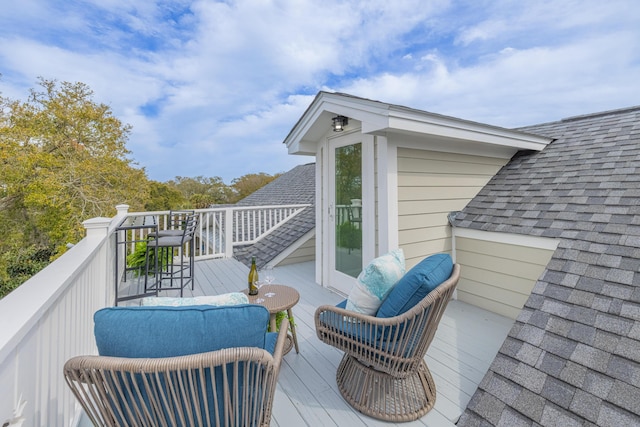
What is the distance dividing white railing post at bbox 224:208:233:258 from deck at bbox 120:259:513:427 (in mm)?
2099

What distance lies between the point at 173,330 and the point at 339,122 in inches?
125

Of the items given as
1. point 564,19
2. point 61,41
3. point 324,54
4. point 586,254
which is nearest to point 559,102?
point 564,19

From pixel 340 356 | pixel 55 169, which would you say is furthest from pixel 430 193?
pixel 55 169

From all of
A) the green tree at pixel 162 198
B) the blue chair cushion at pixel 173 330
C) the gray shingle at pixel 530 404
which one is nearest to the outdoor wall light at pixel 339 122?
the blue chair cushion at pixel 173 330

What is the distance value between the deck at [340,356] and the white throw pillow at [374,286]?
27.7 inches

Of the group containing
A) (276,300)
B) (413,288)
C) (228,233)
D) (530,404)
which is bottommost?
(530,404)

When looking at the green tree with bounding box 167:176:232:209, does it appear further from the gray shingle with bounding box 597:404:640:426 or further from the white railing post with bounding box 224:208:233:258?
the gray shingle with bounding box 597:404:640:426

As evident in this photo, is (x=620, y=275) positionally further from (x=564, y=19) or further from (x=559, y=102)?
(x=559, y=102)

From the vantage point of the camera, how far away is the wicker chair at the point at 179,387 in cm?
94

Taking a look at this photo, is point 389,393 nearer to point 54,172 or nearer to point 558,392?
point 558,392

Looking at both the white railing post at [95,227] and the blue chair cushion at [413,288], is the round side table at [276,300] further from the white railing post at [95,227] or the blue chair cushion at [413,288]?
the white railing post at [95,227]

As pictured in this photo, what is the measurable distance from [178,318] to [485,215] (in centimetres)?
384

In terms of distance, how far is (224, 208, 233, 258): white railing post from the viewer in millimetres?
6035

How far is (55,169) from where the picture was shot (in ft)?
40.7
